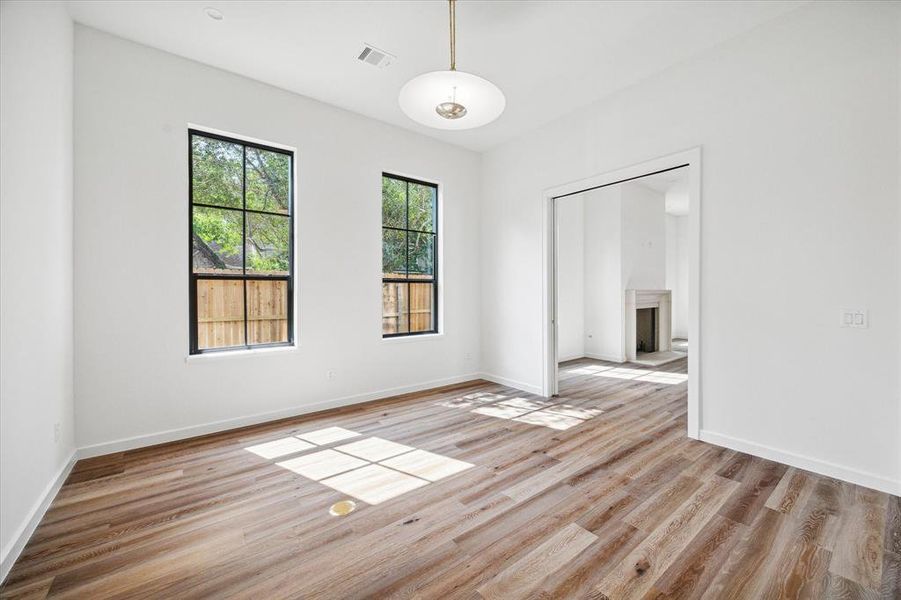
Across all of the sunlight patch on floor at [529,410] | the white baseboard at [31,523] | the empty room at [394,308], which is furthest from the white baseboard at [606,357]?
the white baseboard at [31,523]

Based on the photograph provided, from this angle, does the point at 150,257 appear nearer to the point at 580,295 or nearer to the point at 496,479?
the point at 496,479

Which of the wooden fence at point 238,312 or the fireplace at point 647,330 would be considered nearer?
the wooden fence at point 238,312

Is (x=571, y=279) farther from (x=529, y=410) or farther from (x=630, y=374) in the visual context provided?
(x=529, y=410)

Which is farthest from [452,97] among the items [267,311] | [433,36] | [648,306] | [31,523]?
[648,306]

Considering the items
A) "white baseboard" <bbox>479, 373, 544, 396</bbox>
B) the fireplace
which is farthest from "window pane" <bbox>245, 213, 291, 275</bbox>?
the fireplace

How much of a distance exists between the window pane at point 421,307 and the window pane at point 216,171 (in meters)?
2.17

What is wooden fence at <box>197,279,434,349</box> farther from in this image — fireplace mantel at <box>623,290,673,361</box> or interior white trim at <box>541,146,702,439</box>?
fireplace mantel at <box>623,290,673,361</box>

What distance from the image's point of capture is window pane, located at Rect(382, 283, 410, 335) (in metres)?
4.55

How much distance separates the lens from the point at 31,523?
1960 millimetres

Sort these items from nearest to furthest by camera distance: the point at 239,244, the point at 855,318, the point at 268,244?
the point at 855,318
the point at 239,244
the point at 268,244

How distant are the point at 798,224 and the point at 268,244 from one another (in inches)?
172

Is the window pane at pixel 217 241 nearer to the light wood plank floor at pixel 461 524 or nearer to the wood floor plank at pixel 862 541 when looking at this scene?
the light wood plank floor at pixel 461 524

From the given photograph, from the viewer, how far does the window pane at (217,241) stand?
3.35 metres

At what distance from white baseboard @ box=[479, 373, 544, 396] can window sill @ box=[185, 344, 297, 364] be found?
265 cm
